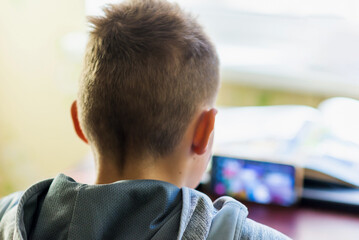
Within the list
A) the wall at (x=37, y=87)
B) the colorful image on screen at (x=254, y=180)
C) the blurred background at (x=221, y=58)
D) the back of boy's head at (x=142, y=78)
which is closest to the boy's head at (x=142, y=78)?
the back of boy's head at (x=142, y=78)

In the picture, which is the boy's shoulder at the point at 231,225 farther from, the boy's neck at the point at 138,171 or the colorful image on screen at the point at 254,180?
the colorful image on screen at the point at 254,180

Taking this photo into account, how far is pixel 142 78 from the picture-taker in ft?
2.01

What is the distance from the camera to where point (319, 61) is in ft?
4.49

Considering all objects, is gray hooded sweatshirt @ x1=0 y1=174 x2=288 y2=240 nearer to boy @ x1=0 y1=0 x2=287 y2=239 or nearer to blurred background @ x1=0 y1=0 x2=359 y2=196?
boy @ x1=0 y1=0 x2=287 y2=239

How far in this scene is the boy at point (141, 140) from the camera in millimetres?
554

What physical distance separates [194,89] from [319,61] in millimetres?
806

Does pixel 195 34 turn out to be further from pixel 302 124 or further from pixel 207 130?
pixel 302 124

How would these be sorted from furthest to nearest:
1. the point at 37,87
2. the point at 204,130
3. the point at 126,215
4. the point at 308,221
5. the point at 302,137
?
the point at 37,87 < the point at 302,137 < the point at 308,221 < the point at 204,130 < the point at 126,215

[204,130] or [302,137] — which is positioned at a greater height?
[204,130]

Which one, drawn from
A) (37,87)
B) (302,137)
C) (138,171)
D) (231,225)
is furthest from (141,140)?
(37,87)

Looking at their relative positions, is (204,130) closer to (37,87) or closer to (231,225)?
(231,225)

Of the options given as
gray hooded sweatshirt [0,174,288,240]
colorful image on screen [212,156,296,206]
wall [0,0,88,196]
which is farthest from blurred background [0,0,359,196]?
gray hooded sweatshirt [0,174,288,240]

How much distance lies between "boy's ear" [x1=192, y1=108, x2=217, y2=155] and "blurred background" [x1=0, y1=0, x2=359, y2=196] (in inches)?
26.0

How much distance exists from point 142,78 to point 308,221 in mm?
499
